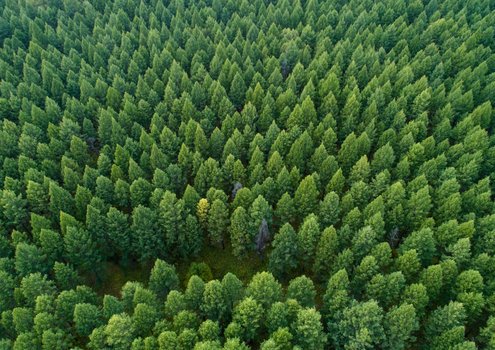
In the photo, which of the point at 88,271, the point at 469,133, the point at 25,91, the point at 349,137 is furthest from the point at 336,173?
the point at 25,91

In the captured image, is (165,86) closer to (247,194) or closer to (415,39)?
(247,194)

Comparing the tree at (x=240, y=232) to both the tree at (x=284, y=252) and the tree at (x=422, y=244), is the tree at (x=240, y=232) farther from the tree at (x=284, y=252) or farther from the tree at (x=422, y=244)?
the tree at (x=422, y=244)

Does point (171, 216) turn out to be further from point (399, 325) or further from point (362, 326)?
point (399, 325)

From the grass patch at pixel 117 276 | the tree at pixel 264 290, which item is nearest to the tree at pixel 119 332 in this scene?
the tree at pixel 264 290

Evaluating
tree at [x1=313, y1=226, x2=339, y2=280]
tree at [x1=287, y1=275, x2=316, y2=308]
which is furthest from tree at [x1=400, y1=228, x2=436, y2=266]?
tree at [x1=287, y1=275, x2=316, y2=308]

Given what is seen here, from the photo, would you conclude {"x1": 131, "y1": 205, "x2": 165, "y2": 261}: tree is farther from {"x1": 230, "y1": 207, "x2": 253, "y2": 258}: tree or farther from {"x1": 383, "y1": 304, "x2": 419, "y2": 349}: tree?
{"x1": 383, "y1": 304, "x2": 419, "y2": 349}: tree

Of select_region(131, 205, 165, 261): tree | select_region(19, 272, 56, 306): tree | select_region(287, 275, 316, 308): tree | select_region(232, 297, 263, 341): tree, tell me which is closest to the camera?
select_region(232, 297, 263, 341): tree
